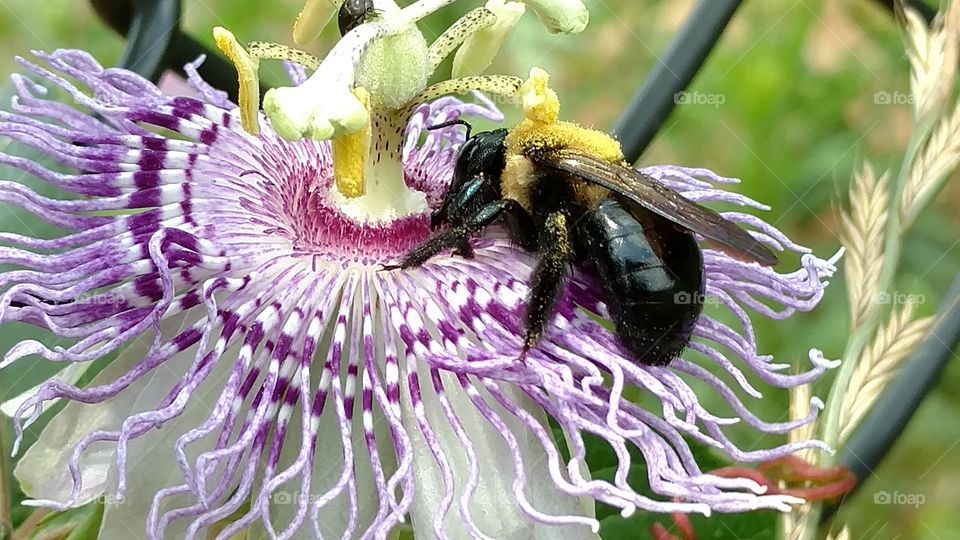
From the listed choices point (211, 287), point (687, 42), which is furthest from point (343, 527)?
point (687, 42)

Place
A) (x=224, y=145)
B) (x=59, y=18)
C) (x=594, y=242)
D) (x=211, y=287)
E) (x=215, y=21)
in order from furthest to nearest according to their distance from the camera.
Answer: (x=215, y=21), (x=59, y=18), (x=224, y=145), (x=594, y=242), (x=211, y=287)

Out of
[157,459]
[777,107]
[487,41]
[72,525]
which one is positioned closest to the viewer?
[157,459]

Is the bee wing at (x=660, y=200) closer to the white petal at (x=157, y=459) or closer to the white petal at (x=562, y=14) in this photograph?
the white petal at (x=562, y=14)

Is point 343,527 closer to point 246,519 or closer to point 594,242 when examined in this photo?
point 246,519

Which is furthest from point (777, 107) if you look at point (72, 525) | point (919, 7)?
point (72, 525)

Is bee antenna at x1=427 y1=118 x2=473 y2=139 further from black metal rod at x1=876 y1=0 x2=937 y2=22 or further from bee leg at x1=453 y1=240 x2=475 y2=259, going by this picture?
black metal rod at x1=876 y1=0 x2=937 y2=22

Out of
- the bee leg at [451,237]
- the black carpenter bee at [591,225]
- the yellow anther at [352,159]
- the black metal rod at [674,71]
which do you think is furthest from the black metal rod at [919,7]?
the yellow anther at [352,159]

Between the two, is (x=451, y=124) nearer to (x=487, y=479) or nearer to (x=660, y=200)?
(x=660, y=200)
